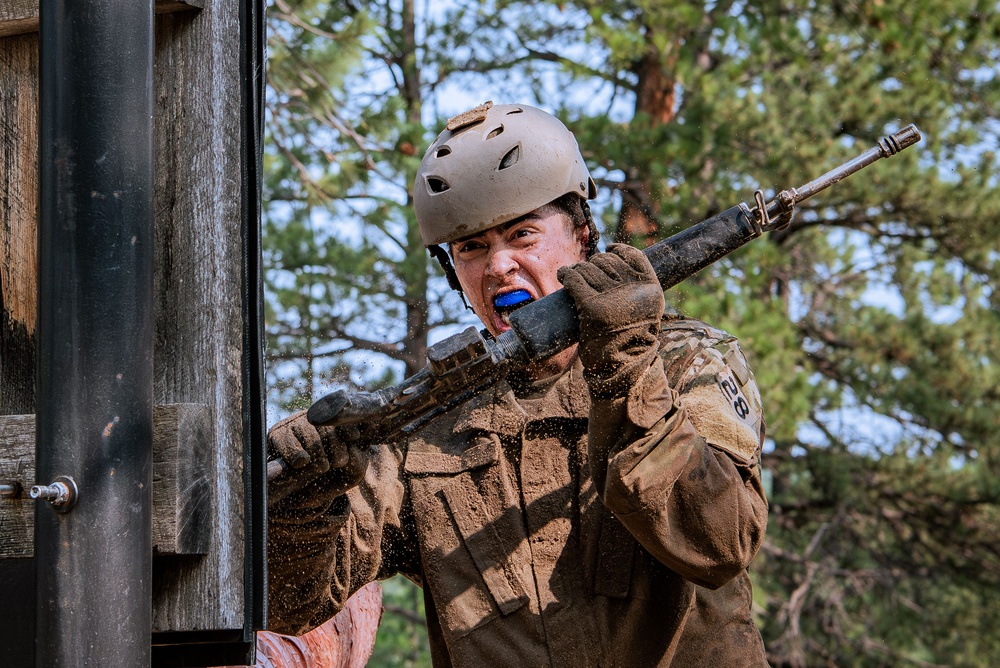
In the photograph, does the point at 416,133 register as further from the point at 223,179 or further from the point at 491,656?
the point at 223,179

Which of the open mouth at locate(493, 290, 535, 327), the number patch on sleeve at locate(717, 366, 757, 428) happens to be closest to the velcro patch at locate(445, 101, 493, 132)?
the open mouth at locate(493, 290, 535, 327)

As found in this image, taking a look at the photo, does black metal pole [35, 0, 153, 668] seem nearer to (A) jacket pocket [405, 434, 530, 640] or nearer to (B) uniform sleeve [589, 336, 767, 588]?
(B) uniform sleeve [589, 336, 767, 588]

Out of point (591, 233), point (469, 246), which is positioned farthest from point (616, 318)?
point (591, 233)

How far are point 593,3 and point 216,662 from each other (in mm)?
10973

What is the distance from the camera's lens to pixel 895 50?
12141 mm

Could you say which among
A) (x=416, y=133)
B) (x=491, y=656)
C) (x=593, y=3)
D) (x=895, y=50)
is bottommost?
(x=491, y=656)

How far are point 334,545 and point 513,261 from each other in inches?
43.2

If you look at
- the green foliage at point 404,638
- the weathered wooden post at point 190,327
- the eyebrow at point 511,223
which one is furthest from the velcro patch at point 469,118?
the green foliage at point 404,638

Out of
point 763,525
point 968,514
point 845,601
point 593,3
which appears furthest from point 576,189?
point 845,601

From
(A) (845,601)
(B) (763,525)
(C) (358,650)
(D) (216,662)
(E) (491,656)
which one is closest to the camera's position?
(D) (216,662)

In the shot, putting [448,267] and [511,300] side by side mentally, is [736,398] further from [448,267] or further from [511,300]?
[448,267]

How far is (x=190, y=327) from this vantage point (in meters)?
2.33

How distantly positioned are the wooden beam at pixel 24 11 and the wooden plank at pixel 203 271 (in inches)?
1.4

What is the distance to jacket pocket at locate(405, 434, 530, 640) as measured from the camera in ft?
12.1
